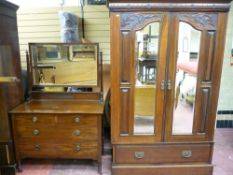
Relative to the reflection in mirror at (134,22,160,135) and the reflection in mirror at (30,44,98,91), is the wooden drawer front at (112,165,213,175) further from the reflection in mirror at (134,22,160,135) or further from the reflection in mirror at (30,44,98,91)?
the reflection in mirror at (30,44,98,91)

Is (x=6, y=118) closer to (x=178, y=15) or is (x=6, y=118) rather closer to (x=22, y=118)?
(x=22, y=118)

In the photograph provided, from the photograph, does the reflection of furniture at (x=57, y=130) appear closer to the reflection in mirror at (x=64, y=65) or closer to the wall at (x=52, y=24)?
the reflection in mirror at (x=64, y=65)

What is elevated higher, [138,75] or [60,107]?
[138,75]

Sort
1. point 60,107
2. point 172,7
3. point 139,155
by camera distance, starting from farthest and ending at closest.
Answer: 1. point 60,107
2. point 139,155
3. point 172,7

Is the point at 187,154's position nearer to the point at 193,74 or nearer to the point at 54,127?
the point at 193,74

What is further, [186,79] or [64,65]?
[64,65]

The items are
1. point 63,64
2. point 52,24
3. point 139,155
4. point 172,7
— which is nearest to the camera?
point 172,7

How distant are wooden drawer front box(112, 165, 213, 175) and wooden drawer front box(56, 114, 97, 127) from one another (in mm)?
533

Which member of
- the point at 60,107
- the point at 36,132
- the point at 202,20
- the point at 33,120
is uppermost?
the point at 202,20

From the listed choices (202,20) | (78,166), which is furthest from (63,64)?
(202,20)

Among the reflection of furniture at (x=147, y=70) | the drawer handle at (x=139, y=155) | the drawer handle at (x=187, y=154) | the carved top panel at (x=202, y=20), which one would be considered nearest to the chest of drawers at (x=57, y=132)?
the drawer handle at (x=139, y=155)

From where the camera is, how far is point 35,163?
2.36 metres

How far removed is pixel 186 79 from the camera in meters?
1.93

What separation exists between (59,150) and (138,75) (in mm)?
1170
